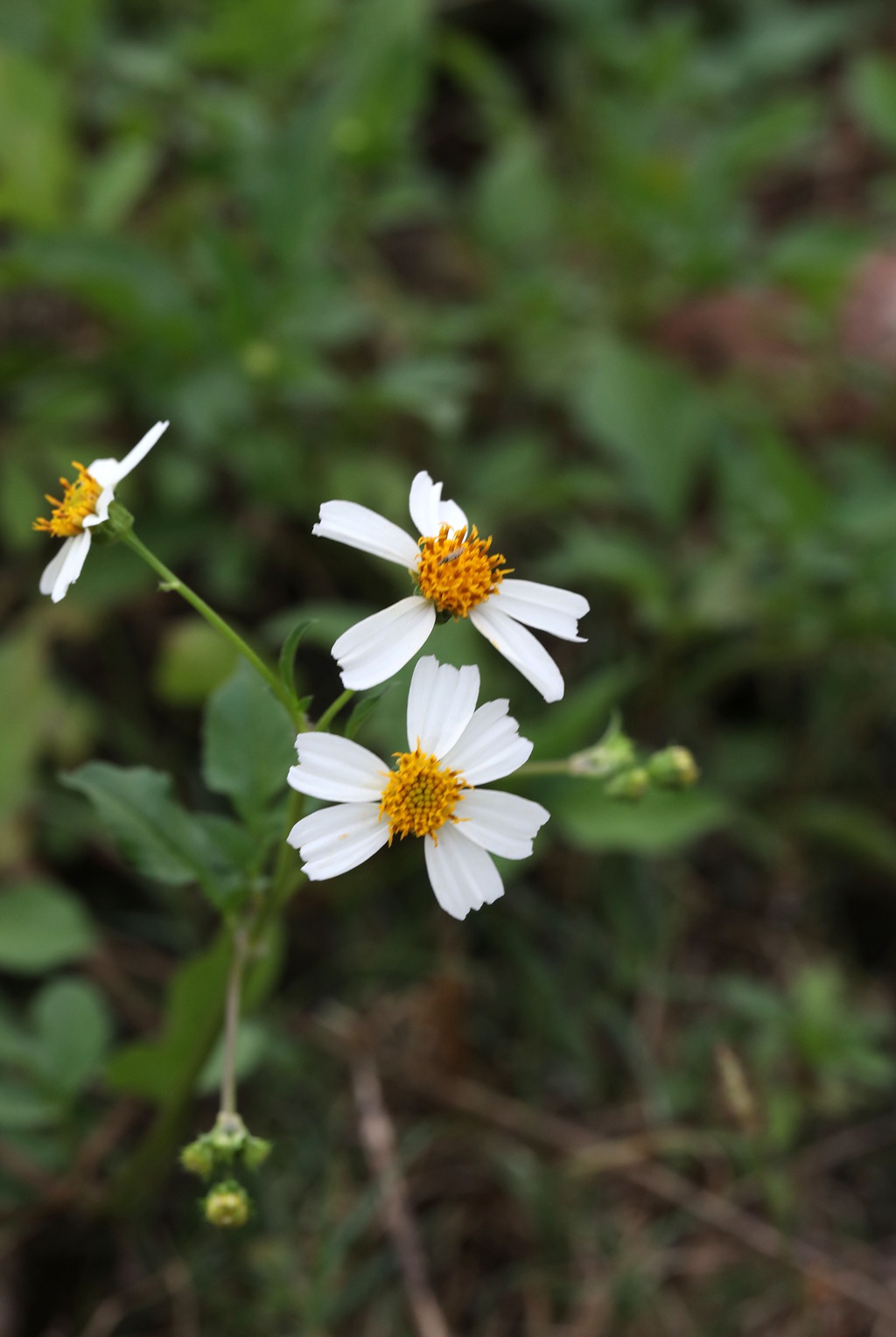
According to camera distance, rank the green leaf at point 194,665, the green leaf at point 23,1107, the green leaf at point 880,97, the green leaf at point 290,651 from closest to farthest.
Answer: the green leaf at point 290,651
the green leaf at point 23,1107
the green leaf at point 194,665
the green leaf at point 880,97

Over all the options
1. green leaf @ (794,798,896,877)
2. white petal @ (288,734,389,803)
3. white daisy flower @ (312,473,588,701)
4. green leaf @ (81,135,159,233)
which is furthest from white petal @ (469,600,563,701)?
green leaf @ (81,135,159,233)

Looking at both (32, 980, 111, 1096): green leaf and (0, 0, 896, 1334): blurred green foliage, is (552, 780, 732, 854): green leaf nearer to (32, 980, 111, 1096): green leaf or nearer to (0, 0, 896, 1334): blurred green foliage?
(0, 0, 896, 1334): blurred green foliage

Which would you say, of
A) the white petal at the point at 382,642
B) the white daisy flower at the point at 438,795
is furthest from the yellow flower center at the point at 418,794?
the white petal at the point at 382,642

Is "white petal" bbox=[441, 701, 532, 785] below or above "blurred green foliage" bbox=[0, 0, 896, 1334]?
below

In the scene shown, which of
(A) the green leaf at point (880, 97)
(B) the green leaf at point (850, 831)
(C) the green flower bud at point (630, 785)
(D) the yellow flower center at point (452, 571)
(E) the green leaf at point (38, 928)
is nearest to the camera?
(D) the yellow flower center at point (452, 571)

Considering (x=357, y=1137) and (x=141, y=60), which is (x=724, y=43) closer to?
(x=141, y=60)

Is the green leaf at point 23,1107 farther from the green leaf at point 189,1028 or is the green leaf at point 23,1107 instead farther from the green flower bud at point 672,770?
the green flower bud at point 672,770

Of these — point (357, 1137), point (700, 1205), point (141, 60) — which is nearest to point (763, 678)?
point (700, 1205)
